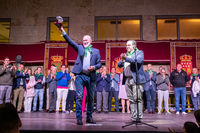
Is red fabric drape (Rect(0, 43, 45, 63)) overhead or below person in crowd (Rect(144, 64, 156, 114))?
overhead

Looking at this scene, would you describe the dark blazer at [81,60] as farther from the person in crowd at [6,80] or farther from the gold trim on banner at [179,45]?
the gold trim on banner at [179,45]

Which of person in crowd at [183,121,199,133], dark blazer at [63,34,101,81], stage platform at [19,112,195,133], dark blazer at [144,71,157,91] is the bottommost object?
stage platform at [19,112,195,133]

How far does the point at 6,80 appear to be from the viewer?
23.6ft

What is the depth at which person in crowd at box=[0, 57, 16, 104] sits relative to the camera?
23.3 feet

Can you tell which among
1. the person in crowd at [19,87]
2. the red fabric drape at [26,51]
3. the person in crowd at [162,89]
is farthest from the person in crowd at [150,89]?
the red fabric drape at [26,51]

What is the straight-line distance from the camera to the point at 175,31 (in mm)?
10984

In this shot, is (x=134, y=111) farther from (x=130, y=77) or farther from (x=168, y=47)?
(x=168, y=47)

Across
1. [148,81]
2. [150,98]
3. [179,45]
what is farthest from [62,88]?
[179,45]

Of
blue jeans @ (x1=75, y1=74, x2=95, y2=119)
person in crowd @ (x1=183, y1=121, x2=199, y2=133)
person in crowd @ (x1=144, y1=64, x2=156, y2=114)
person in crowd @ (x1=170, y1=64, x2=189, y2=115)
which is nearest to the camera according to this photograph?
person in crowd @ (x1=183, y1=121, x2=199, y2=133)

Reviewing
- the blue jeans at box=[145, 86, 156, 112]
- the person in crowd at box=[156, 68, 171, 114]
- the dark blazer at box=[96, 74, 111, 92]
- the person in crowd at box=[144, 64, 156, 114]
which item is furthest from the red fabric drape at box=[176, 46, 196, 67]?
the dark blazer at box=[96, 74, 111, 92]

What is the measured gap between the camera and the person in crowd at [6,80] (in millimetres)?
7087

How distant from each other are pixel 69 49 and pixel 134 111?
666cm

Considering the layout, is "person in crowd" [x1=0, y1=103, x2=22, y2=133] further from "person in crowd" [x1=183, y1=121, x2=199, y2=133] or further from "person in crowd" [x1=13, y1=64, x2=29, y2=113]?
"person in crowd" [x1=13, y1=64, x2=29, y2=113]

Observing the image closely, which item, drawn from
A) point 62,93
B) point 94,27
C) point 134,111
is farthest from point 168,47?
point 134,111
